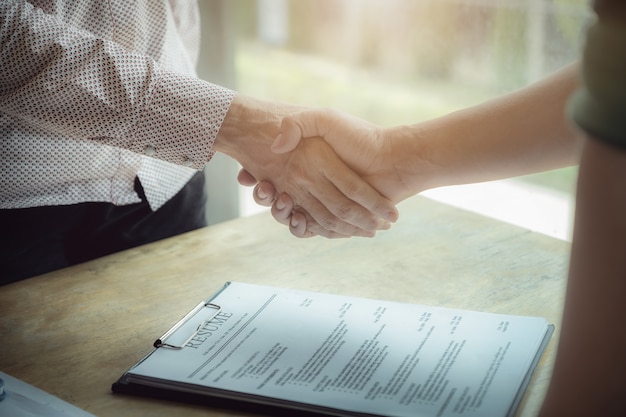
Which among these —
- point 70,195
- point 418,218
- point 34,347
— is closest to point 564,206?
point 418,218

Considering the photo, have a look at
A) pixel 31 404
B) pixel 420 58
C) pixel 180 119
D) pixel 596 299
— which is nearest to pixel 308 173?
pixel 180 119

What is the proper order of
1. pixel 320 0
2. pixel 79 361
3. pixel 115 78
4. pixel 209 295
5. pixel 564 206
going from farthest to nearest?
pixel 320 0, pixel 564 206, pixel 115 78, pixel 209 295, pixel 79 361

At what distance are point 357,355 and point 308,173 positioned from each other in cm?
52

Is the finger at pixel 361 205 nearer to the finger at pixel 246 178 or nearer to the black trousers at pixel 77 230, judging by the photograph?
the finger at pixel 246 178

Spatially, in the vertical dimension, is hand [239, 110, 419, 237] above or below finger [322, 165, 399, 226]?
above

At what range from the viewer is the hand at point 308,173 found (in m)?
1.25

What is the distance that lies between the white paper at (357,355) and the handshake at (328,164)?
293 mm

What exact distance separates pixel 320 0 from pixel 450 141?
196 inches

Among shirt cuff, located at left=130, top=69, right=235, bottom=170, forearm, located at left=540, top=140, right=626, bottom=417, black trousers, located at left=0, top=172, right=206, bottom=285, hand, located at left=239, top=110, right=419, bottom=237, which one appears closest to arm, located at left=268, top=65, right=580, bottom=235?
hand, located at left=239, top=110, right=419, bottom=237

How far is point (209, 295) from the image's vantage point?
1.03 meters

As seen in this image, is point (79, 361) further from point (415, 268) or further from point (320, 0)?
point (320, 0)

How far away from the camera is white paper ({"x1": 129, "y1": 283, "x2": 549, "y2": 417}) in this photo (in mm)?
753

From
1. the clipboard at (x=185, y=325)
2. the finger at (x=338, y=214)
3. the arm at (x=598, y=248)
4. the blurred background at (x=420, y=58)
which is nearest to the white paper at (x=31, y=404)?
the clipboard at (x=185, y=325)

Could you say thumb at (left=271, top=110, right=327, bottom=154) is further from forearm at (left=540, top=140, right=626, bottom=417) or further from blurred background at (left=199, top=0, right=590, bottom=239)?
blurred background at (left=199, top=0, right=590, bottom=239)
